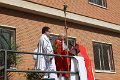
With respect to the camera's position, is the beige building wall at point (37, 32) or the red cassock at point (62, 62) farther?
the beige building wall at point (37, 32)

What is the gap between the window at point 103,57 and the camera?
16.2 meters

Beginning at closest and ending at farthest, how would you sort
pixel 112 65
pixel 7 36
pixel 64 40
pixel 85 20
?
1. pixel 64 40
2. pixel 7 36
3. pixel 85 20
4. pixel 112 65

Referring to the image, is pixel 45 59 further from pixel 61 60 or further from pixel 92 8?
pixel 92 8

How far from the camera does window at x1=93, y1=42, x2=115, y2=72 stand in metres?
16.2

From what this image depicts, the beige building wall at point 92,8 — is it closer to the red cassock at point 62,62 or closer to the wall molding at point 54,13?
the wall molding at point 54,13

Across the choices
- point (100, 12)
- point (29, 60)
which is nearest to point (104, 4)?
point (100, 12)

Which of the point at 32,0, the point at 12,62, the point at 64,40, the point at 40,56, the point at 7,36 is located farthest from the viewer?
the point at 32,0

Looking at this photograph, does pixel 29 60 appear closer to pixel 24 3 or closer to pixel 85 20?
pixel 24 3

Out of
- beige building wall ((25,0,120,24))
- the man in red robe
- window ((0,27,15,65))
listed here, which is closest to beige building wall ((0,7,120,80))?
window ((0,27,15,65))

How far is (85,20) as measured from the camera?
15836 millimetres

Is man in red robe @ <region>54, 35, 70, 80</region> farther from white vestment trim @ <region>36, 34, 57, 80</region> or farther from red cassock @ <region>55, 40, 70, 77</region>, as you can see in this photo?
→ white vestment trim @ <region>36, 34, 57, 80</region>

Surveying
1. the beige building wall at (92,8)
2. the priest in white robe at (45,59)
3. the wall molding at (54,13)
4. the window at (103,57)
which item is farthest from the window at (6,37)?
the window at (103,57)

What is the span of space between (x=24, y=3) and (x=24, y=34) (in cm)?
121

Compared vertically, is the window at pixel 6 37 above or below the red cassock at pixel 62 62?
above
